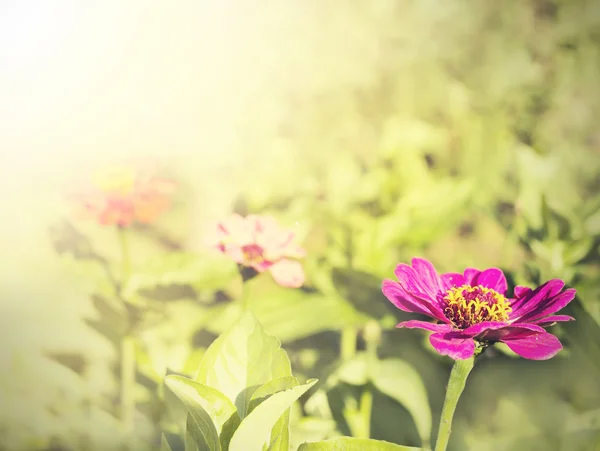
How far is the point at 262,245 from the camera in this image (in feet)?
2.26

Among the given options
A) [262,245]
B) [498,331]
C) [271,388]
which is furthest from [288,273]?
[498,331]

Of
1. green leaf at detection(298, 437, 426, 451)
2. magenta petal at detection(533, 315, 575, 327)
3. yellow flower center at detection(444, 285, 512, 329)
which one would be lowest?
green leaf at detection(298, 437, 426, 451)

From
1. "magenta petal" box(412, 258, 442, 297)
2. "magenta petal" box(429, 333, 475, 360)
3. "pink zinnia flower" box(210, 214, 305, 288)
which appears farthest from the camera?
"pink zinnia flower" box(210, 214, 305, 288)

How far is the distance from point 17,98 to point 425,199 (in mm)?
503

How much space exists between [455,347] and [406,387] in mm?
243

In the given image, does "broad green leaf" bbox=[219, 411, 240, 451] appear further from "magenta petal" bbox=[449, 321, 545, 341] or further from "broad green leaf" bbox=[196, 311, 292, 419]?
"magenta petal" bbox=[449, 321, 545, 341]

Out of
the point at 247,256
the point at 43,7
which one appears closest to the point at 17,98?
the point at 43,7

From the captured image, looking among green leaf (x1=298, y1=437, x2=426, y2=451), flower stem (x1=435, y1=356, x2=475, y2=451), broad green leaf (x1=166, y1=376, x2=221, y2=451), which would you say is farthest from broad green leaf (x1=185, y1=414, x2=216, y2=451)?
flower stem (x1=435, y1=356, x2=475, y2=451)

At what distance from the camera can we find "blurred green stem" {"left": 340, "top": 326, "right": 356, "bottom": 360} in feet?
2.39

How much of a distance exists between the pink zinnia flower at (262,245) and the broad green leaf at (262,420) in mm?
181

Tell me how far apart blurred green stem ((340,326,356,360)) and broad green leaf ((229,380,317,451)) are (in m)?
0.20

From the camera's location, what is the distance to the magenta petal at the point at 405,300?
0.51 m

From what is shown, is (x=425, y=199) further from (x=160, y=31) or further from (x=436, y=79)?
(x=160, y=31)

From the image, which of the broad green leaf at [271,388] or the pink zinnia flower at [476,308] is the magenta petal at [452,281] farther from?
the broad green leaf at [271,388]
